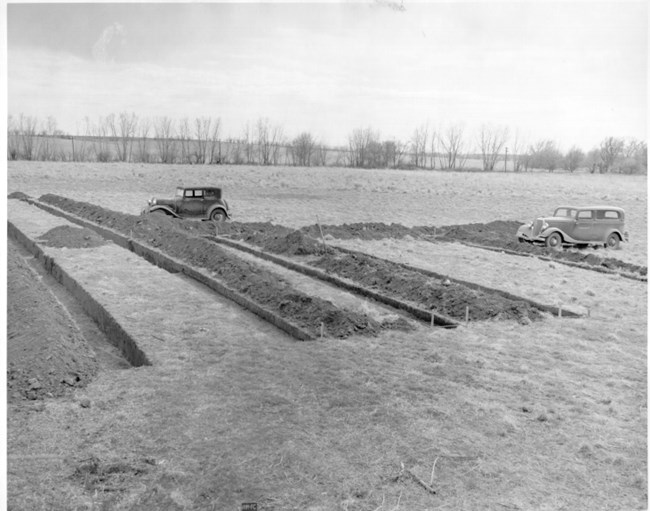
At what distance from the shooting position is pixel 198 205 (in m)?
15.5

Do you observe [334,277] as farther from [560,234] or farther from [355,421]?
[560,234]

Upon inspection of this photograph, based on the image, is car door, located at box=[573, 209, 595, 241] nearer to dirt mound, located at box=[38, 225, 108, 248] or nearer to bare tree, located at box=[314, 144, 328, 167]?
bare tree, located at box=[314, 144, 328, 167]

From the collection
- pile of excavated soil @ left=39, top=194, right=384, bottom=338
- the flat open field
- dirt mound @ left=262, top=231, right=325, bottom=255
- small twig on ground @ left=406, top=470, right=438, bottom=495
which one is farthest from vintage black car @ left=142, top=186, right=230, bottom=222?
small twig on ground @ left=406, top=470, right=438, bottom=495

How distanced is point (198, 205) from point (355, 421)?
39.6 ft

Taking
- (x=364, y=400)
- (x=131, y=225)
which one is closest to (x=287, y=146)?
(x=131, y=225)

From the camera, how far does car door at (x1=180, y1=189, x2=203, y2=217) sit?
1549 centimetres

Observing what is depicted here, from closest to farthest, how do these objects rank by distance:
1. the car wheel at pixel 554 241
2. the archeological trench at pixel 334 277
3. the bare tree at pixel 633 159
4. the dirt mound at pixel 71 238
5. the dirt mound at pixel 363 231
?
the archeological trench at pixel 334 277
the bare tree at pixel 633 159
the dirt mound at pixel 71 238
the car wheel at pixel 554 241
the dirt mound at pixel 363 231

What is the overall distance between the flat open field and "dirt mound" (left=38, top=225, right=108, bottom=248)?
337 cm

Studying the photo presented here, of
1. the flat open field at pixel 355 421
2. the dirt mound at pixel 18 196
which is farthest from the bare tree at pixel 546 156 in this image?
the dirt mound at pixel 18 196

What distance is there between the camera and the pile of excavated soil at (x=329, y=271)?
657 cm

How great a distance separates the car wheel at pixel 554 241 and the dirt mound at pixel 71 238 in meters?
8.48

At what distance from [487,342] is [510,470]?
2639mm

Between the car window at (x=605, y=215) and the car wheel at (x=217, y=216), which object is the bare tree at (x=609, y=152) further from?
the car wheel at (x=217, y=216)

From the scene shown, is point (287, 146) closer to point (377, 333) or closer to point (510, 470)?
point (377, 333)
